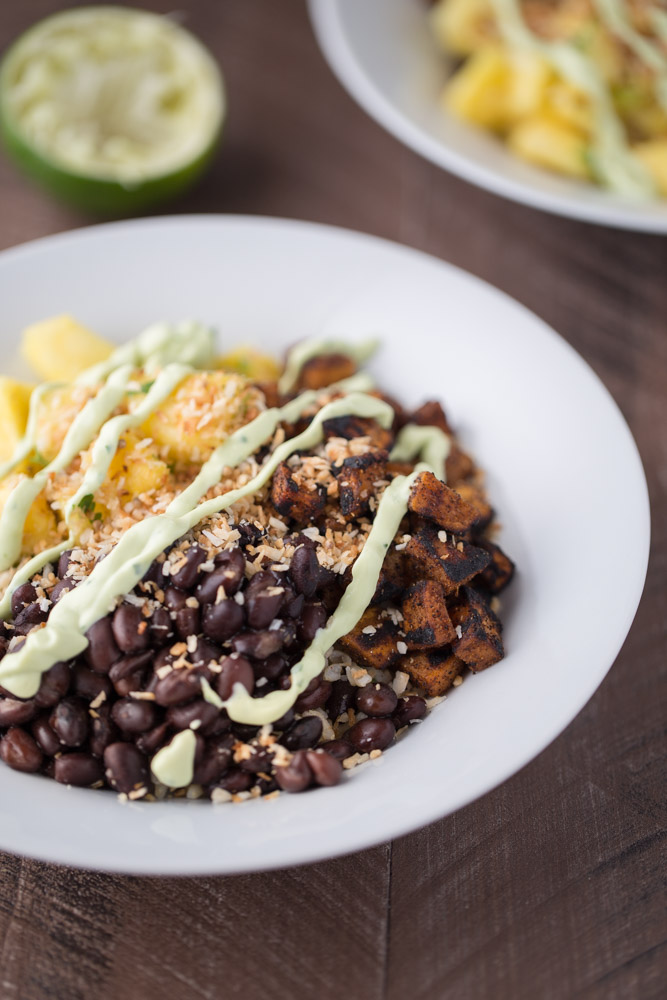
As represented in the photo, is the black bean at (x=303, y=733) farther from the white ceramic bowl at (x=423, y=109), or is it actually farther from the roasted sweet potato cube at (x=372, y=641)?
the white ceramic bowl at (x=423, y=109)

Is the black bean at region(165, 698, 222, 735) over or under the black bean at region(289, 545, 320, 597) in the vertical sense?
under

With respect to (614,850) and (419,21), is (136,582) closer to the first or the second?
(614,850)

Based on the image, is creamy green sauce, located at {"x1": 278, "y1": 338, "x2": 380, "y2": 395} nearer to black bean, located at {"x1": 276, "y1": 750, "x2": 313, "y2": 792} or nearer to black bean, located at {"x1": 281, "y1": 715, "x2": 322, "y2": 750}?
black bean, located at {"x1": 281, "y1": 715, "x2": 322, "y2": 750}

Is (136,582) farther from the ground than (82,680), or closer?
farther from the ground

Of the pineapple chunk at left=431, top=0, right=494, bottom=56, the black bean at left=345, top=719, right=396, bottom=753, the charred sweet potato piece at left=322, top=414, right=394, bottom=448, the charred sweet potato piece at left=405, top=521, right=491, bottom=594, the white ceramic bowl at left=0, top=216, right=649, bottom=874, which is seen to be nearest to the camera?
the white ceramic bowl at left=0, top=216, right=649, bottom=874

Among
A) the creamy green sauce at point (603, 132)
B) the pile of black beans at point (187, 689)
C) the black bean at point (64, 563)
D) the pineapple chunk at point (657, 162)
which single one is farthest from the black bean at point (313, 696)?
the pineapple chunk at point (657, 162)

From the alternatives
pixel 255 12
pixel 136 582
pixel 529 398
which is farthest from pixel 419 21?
pixel 136 582

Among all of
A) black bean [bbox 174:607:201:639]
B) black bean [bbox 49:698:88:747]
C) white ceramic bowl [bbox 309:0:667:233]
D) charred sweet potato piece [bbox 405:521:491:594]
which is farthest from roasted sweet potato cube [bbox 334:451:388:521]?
white ceramic bowl [bbox 309:0:667:233]
